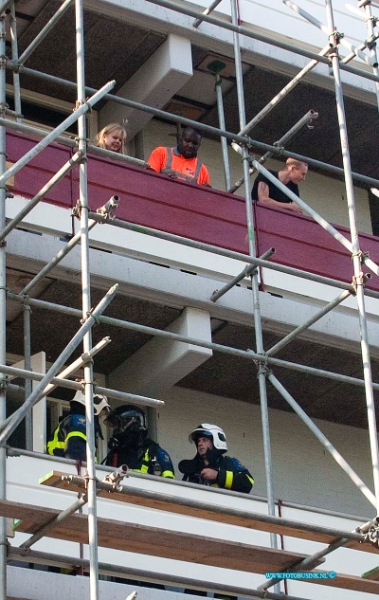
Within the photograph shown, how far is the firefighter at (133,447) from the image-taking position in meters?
14.2

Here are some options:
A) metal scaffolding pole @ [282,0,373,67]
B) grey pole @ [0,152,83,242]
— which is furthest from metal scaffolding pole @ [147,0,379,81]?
grey pole @ [0,152,83,242]

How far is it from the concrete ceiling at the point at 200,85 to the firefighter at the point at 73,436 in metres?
4.55

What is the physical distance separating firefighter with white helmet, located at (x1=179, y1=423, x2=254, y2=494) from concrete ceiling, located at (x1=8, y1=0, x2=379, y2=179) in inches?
183

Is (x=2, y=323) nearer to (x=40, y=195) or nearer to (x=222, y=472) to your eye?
(x=40, y=195)

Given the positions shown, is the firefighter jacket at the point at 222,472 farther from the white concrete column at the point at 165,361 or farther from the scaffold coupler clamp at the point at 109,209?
the scaffold coupler clamp at the point at 109,209

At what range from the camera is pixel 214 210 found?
50.7 ft

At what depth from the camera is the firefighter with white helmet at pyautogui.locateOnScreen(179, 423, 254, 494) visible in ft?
47.4

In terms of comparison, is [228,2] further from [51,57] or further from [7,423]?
[7,423]

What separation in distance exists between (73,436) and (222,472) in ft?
5.98

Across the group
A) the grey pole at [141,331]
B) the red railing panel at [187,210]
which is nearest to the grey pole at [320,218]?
the red railing panel at [187,210]

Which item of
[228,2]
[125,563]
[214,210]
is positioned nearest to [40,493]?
[125,563]

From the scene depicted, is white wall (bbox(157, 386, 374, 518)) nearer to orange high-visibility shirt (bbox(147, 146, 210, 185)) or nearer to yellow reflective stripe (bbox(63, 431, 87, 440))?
orange high-visibility shirt (bbox(147, 146, 210, 185))

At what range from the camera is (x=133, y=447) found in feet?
47.1

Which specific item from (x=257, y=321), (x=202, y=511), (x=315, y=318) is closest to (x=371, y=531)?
(x=202, y=511)
